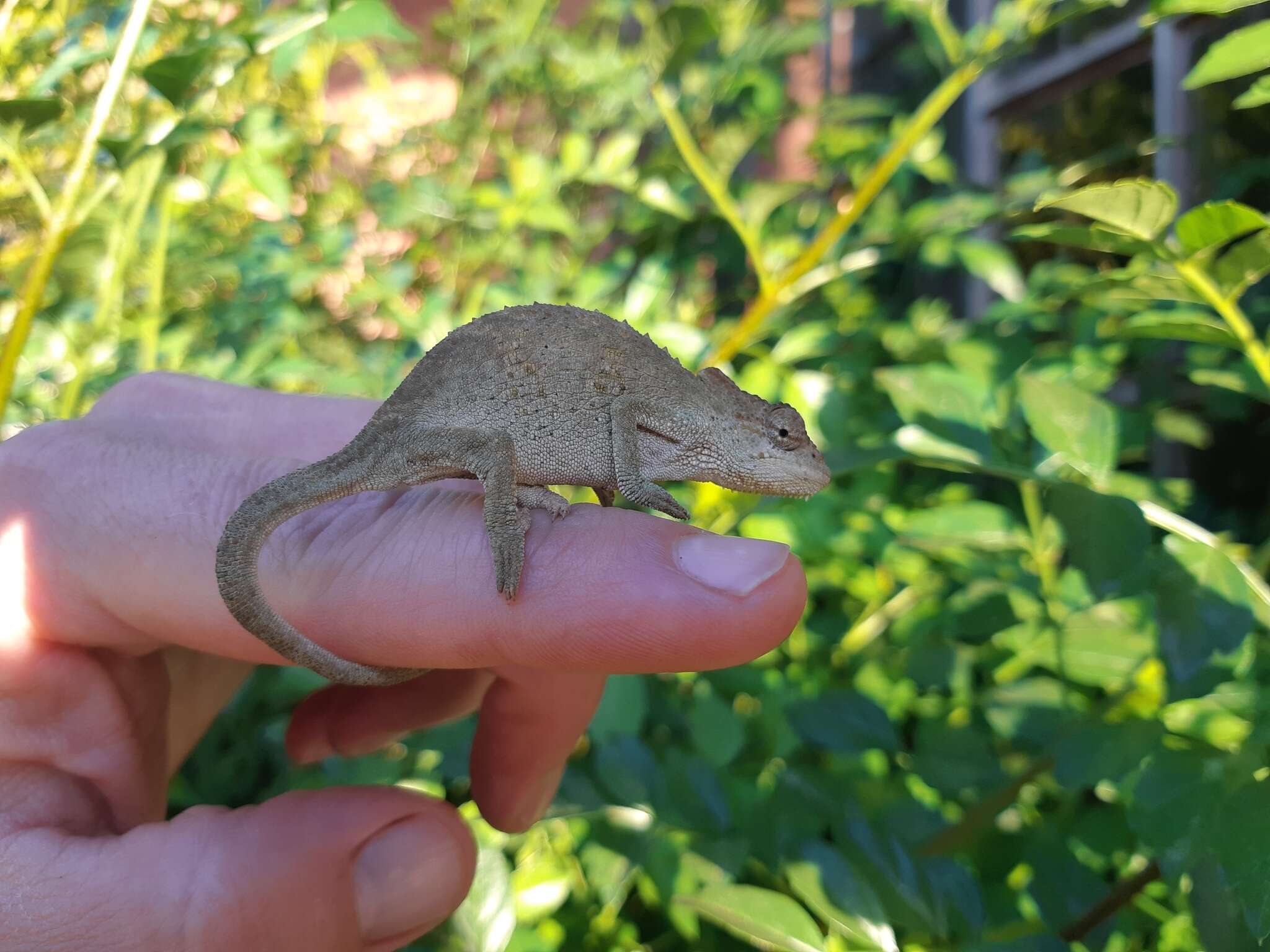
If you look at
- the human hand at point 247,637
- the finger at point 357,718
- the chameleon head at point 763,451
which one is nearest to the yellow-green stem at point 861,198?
the chameleon head at point 763,451

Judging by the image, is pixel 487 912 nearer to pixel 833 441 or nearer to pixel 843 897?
pixel 843 897

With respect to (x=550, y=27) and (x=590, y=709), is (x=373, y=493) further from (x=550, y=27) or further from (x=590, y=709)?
(x=550, y=27)

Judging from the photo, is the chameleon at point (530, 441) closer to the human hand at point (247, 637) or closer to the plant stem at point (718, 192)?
the human hand at point (247, 637)

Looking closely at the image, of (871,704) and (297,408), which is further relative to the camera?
(297,408)

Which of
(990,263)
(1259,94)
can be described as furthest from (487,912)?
(990,263)

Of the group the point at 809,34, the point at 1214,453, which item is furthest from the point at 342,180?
the point at 1214,453

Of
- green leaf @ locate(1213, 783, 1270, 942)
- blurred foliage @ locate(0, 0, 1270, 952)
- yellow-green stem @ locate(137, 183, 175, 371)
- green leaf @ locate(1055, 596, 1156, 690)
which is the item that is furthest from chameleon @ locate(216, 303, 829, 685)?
yellow-green stem @ locate(137, 183, 175, 371)
